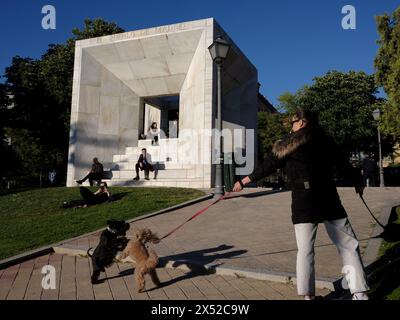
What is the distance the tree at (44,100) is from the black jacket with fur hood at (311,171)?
27015 millimetres

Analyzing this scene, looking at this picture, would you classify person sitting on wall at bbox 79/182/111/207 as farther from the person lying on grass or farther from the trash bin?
the trash bin

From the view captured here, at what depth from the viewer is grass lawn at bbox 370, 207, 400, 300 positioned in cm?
365

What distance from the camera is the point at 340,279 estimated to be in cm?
403

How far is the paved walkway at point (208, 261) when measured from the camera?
4.07m

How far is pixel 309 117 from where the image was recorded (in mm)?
3613

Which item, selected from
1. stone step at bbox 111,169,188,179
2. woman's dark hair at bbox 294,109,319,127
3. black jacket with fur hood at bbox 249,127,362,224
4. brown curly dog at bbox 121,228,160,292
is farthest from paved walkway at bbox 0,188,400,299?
stone step at bbox 111,169,188,179

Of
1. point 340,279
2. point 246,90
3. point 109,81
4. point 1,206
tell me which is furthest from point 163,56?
point 340,279

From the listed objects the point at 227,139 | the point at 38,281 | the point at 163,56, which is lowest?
the point at 38,281

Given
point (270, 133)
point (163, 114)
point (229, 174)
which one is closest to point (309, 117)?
point (229, 174)

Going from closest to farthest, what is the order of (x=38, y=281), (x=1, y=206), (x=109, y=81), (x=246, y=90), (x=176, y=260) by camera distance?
1. (x=38, y=281)
2. (x=176, y=260)
3. (x=1, y=206)
4. (x=109, y=81)
5. (x=246, y=90)

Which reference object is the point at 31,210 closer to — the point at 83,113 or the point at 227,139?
the point at 83,113

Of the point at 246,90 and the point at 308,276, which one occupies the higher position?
the point at 246,90

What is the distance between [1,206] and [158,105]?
521 inches
